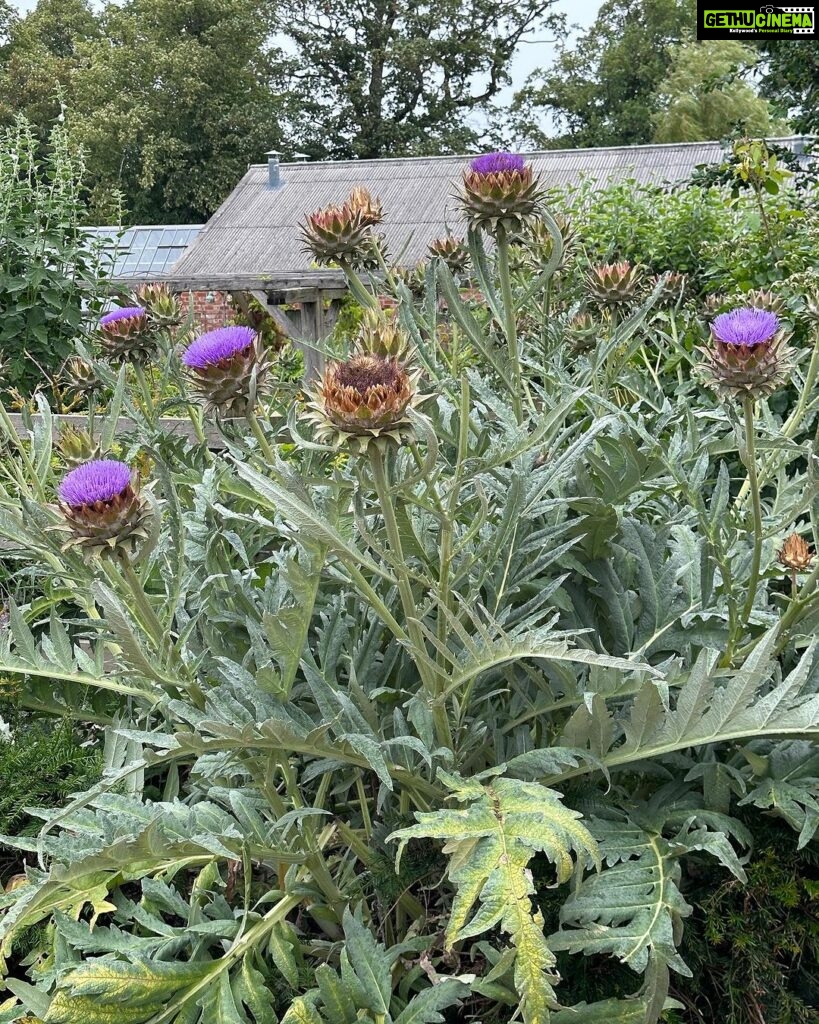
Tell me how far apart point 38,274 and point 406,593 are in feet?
12.5

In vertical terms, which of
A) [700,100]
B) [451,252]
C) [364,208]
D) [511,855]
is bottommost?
[511,855]

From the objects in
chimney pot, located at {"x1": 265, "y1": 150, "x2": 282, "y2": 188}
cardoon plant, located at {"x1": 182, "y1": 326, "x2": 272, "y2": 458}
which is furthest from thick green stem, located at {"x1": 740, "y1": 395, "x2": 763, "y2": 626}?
chimney pot, located at {"x1": 265, "y1": 150, "x2": 282, "y2": 188}

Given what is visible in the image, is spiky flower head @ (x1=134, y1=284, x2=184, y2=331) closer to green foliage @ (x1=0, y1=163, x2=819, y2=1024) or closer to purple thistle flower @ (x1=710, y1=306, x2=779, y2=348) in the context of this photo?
green foliage @ (x1=0, y1=163, x2=819, y2=1024)

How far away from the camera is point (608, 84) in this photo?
27.4 meters

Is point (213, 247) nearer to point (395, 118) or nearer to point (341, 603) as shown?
point (395, 118)

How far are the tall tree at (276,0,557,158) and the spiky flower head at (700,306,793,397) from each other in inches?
985

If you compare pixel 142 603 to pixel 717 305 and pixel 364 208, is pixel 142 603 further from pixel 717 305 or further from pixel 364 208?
pixel 717 305

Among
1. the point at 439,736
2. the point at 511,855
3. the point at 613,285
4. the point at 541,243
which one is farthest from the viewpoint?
the point at 541,243

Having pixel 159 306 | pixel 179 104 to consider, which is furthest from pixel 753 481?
pixel 179 104

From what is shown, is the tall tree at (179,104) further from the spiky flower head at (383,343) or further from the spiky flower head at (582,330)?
the spiky flower head at (383,343)

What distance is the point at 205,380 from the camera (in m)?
1.44

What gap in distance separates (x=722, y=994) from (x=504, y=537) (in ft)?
2.14

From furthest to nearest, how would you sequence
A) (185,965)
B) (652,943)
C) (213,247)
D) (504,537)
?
(213,247), (504,537), (185,965), (652,943)

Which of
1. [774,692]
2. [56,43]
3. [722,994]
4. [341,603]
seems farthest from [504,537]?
[56,43]
